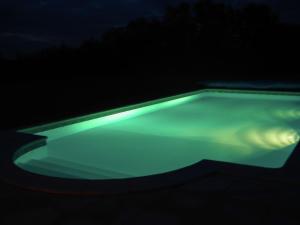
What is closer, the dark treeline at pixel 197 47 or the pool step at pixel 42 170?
the pool step at pixel 42 170

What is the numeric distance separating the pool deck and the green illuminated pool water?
1147mm

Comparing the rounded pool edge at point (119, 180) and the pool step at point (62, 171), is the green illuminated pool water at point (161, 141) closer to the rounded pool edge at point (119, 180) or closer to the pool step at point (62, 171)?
the pool step at point (62, 171)

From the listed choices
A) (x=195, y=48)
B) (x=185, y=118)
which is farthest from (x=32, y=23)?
(x=185, y=118)

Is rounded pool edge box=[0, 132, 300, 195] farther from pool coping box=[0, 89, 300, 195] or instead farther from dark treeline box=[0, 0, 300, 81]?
dark treeline box=[0, 0, 300, 81]

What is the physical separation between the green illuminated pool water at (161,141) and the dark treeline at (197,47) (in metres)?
7.04

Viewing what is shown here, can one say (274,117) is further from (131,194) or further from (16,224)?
(16,224)

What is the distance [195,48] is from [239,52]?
2.21m

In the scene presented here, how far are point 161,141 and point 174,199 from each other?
118 inches

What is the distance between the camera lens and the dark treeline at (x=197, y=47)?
1395 cm

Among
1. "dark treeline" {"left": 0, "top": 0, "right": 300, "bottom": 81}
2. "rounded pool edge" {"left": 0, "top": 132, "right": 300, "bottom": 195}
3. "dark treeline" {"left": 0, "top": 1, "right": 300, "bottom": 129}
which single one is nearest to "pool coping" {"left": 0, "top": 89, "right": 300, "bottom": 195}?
"rounded pool edge" {"left": 0, "top": 132, "right": 300, "bottom": 195}

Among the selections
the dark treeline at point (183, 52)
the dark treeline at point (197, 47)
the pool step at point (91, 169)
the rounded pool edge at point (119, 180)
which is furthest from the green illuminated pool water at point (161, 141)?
the dark treeline at point (197, 47)

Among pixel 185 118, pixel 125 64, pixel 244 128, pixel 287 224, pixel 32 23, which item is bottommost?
pixel 287 224

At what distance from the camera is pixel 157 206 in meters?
2.01

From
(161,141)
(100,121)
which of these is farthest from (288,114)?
(100,121)
